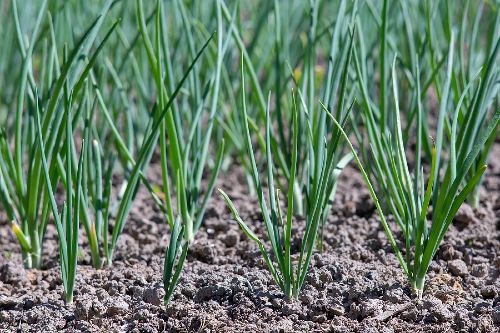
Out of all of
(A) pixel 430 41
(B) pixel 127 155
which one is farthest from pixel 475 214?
(B) pixel 127 155

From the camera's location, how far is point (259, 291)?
5.60 feet

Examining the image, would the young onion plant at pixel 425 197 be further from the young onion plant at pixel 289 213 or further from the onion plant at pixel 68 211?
the onion plant at pixel 68 211

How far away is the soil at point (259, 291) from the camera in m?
1.61

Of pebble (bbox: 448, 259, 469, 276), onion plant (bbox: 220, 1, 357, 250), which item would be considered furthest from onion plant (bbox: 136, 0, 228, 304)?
pebble (bbox: 448, 259, 469, 276)

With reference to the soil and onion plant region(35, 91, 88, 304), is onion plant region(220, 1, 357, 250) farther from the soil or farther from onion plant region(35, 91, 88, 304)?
onion plant region(35, 91, 88, 304)

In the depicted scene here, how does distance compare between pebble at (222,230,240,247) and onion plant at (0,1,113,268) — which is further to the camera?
pebble at (222,230,240,247)

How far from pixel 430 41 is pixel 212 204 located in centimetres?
84

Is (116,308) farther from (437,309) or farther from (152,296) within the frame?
(437,309)

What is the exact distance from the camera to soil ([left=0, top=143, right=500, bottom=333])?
63.6 inches

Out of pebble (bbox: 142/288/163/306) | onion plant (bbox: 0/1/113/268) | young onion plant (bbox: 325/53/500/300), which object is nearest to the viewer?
young onion plant (bbox: 325/53/500/300)

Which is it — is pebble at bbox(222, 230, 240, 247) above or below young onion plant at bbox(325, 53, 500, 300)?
below

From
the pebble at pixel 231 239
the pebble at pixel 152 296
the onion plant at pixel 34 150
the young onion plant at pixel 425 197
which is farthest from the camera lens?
the pebble at pixel 231 239

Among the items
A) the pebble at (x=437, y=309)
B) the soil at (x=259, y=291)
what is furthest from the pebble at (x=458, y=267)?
the pebble at (x=437, y=309)

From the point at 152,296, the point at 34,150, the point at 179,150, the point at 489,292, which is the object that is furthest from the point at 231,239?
the point at 489,292
